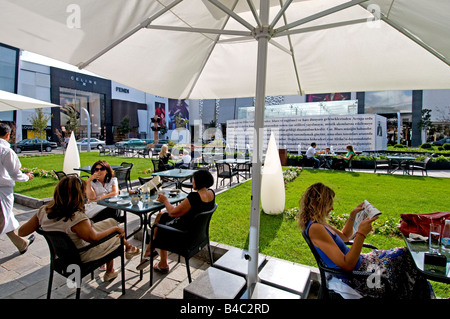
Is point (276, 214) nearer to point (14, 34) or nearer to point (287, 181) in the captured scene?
point (287, 181)

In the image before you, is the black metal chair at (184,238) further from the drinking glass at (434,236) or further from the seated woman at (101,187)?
the drinking glass at (434,236)

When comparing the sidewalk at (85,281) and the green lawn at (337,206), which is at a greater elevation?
the green lawn at (337,206)

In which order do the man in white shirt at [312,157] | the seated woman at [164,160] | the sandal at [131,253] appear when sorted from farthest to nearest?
the man in white shirt at [312,157]
the seated woman at [164,160]
the sandal at [131,253]

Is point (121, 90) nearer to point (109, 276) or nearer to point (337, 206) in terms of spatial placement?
point (337, 206)

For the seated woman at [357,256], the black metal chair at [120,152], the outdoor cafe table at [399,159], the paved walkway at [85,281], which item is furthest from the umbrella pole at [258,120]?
the black metal chair at [120,152]

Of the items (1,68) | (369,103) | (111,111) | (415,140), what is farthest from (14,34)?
(369,103)

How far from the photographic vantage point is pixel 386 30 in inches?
99.3

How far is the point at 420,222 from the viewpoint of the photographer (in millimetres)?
2205

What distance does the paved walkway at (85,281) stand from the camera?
2506 millimetres

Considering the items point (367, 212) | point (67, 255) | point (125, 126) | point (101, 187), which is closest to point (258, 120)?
point (367, 212)

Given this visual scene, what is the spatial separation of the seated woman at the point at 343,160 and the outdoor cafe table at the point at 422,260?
A: 10.6 m

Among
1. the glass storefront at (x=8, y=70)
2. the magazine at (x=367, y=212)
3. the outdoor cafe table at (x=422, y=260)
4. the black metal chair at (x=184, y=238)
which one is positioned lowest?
the black metal chair at (x=184, y=238)

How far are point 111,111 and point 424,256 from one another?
51.1m

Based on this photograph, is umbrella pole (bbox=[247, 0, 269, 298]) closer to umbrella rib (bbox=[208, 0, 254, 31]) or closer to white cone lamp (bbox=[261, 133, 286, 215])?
umbrella rib (bbox=[208, 0, 254, 31])
